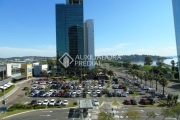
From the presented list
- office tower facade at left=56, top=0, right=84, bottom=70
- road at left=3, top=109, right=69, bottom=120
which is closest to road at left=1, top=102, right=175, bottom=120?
road at left=3, top=109, right=69, bottom=120

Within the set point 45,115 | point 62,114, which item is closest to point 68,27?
point 62,114

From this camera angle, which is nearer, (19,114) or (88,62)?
(19,114)

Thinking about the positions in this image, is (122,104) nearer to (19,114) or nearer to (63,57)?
(19,114)

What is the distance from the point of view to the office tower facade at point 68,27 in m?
55.2

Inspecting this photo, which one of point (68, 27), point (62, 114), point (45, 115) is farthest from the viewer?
point (68, 27)

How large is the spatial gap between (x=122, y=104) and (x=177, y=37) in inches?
489

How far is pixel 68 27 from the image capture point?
182ft

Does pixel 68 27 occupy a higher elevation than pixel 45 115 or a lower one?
higher

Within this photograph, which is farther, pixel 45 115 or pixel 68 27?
pixel 68 27

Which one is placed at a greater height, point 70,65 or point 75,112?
point 70,65

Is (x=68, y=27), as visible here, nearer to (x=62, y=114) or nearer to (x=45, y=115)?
(x=62, y=114)

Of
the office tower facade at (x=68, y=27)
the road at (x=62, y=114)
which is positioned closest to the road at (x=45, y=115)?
the road at (x=62, y=114)

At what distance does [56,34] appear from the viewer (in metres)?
55.2

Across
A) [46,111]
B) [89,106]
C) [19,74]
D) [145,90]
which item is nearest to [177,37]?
[89,106]
